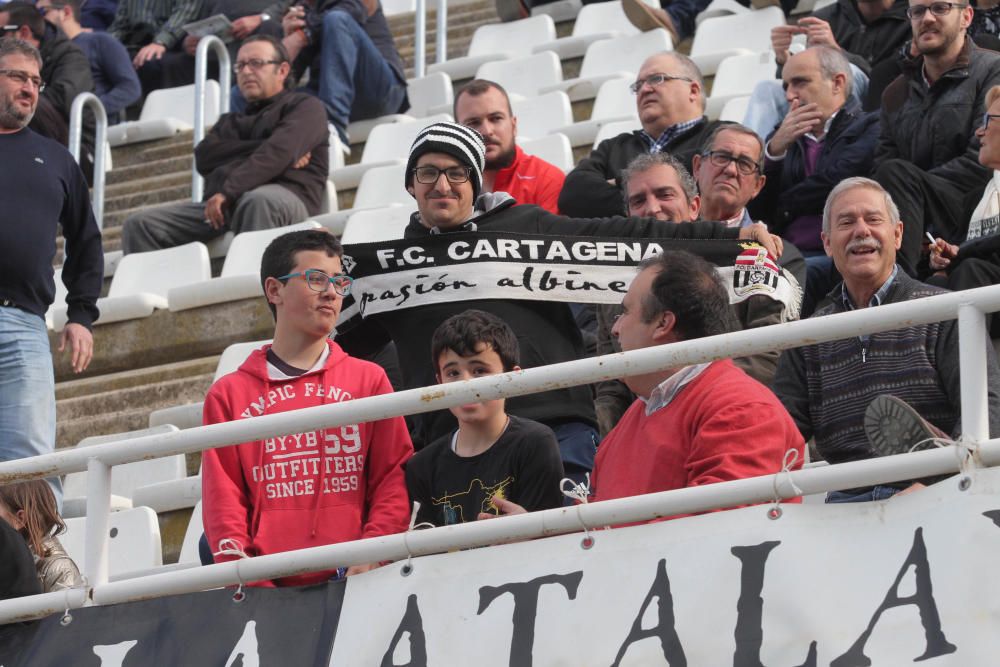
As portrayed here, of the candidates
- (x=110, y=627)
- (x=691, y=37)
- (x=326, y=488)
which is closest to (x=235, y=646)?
(x=110, y=627)

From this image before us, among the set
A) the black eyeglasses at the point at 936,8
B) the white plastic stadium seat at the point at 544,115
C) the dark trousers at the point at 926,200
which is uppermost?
the white plastic stadium seat at the point at 544,115

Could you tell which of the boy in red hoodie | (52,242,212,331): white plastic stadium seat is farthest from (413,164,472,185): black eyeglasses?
(52,242,212,331): white plastic stadium seat

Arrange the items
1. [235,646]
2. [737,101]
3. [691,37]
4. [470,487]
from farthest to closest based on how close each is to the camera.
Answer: [691,37], [737,101], [470,487], [235,646]

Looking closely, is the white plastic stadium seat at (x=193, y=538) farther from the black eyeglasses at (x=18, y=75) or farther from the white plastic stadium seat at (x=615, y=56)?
the white plastic stadium seat at (x=615, y=56)

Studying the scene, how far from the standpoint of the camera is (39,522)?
16.9 feet

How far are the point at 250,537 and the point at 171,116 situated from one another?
6.99 metres

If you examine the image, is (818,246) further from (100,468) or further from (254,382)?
(100,468)

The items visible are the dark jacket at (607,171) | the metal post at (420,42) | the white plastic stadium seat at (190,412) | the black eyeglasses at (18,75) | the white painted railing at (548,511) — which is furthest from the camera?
the metal post at (420,42)

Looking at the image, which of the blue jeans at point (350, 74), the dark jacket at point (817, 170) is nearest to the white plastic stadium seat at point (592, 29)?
the blue jeans at point (350, 74)

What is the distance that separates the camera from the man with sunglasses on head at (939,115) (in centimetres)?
615

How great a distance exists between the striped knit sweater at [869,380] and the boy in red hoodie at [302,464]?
1.07m

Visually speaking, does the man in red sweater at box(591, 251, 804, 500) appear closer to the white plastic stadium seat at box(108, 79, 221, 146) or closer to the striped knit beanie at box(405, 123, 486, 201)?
the striped knit beanie at box(405, 123, 486, 201)

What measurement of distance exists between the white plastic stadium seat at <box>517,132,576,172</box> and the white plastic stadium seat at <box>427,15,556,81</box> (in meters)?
2.72

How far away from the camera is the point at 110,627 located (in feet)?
14.0
